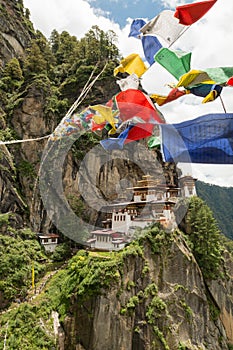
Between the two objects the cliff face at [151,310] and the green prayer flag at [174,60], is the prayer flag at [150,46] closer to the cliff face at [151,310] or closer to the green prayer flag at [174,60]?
the green prayer flag at [174,60]

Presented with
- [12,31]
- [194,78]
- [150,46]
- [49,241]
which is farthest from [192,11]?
[12,31]

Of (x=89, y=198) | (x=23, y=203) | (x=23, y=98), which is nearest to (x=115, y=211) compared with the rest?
(x=89, y=198)

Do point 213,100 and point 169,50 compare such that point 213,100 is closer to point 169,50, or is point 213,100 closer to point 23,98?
point 169,50

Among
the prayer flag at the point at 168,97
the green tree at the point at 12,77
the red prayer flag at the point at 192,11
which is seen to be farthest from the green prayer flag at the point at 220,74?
the green tree at the point at 12,77

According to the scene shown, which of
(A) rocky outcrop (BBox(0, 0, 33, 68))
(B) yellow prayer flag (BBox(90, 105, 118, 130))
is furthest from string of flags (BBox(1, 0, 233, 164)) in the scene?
(A) rocky outcrop (BBox(0, 0, 33, 68))

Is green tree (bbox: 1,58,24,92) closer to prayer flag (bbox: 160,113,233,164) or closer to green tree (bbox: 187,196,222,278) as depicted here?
green tree (bbox: 187,196,222,278)

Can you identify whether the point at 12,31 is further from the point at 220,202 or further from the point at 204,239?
the point at 220,202
